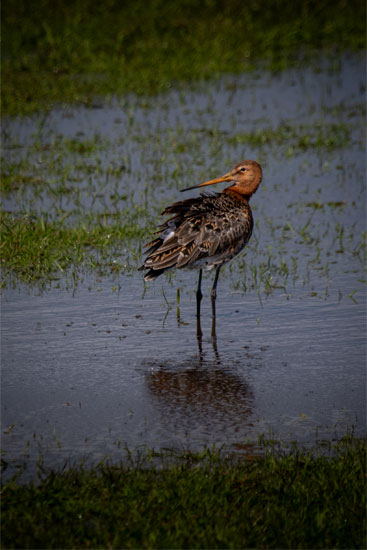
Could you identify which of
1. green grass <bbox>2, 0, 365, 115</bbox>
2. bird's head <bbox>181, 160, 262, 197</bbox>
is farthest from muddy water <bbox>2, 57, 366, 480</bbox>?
green grass <bbox>2, 0, 365, 115</bbox>

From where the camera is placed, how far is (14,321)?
339 inches

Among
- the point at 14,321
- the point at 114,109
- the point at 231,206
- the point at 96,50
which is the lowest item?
the point at 14,321

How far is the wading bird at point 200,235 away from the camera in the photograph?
8.76 meters

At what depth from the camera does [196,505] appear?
17.1 feet

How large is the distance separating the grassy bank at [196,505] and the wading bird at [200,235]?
10.4 feet

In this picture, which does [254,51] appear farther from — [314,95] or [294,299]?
[294,299]

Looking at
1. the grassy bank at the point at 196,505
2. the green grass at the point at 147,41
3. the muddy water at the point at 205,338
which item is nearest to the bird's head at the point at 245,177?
the muddy water at the point at 205,338

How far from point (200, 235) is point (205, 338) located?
3.66 ft

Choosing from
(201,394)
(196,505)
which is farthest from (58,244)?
(196,505)

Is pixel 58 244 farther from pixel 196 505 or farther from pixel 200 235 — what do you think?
pixel 196 505

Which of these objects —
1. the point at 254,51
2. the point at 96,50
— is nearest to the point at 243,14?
the point at 254,51

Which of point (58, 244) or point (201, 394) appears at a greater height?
point (58, 244)

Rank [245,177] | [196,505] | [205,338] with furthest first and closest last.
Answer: [245,177] → [205,338] → [196,505]

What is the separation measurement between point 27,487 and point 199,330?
334cm
